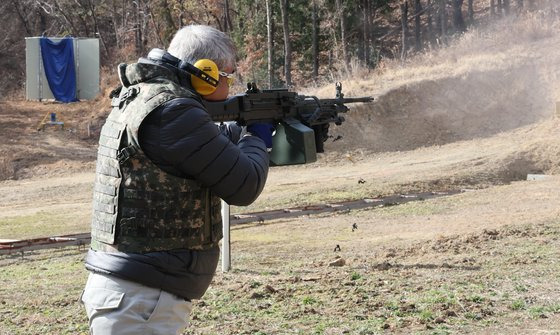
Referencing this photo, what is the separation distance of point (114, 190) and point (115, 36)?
52.1m

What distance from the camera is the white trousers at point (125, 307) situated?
3094 mm

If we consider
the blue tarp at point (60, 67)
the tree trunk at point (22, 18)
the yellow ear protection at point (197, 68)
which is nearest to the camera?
the yellow ear protection at point (197, 68)

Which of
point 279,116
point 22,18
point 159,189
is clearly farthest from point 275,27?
point 159,189

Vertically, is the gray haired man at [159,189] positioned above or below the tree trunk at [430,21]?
below

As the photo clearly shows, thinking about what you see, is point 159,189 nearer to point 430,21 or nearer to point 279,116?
point 279,116

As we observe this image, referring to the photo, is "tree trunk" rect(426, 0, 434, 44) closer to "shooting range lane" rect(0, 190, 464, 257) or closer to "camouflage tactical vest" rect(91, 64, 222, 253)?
"shooting range lane" rect(0, 190, 464, 257)

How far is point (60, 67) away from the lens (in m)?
36.4

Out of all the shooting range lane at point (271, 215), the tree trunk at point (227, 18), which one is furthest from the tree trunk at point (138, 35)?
the shooting range lane at point (271, 215)

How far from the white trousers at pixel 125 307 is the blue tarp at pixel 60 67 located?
3428 cm

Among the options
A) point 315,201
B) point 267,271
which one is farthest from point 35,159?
point 267,271

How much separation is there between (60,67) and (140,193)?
3476 cm

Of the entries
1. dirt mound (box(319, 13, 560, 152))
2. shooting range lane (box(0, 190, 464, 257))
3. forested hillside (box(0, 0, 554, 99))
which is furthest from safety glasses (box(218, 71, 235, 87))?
forested hillside (box(0, 0, 554, 99))

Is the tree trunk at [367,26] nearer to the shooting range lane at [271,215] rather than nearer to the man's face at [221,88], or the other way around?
the shooting range lane at [271,215]

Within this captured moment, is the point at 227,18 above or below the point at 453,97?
above
